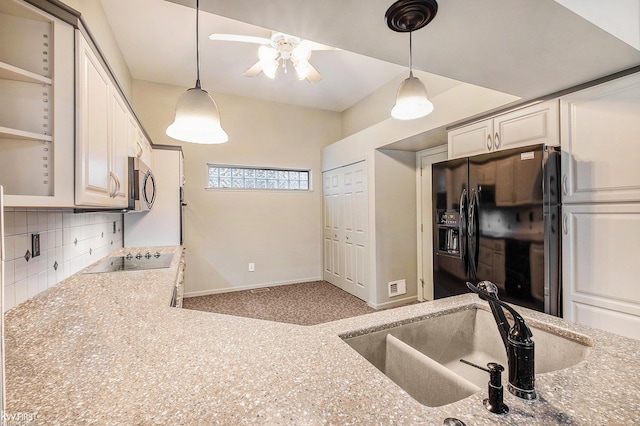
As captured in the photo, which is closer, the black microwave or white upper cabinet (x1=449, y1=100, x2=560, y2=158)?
white upper cabinet (x1=449, y1=100, x2=560, y2=158)

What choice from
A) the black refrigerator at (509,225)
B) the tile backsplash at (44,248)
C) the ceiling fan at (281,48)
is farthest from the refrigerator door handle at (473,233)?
the tile backsplash at (44,248)

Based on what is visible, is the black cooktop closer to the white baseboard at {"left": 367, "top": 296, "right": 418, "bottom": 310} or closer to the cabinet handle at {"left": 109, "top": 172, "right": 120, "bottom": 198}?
the cabinet handle at {"left": 109, "top": 172, "right": 120, "bottom": 198}

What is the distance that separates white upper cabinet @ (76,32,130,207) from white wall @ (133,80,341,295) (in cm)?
223

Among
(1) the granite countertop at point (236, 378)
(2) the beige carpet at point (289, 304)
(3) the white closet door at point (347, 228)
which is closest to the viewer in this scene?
(1) the granite countertop at point (236, 378)

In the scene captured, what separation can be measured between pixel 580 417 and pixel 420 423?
14.1 inches

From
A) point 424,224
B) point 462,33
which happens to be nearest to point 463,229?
point 462,33

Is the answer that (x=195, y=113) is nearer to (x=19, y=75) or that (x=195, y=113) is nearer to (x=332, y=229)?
(x=19, y=75)

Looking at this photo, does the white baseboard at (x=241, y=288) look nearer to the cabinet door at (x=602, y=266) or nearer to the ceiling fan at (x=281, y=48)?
the ceiling fan at (x=281, y=48)

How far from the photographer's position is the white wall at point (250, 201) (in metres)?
4.05

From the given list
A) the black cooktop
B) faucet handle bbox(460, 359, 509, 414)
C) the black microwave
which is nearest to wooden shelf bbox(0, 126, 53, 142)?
the black microwave

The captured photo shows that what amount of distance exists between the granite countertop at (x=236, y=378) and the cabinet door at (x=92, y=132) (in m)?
0.59

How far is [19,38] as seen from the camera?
3.42 feet

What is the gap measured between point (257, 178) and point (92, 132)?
10.7ft

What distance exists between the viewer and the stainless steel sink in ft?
3.06
